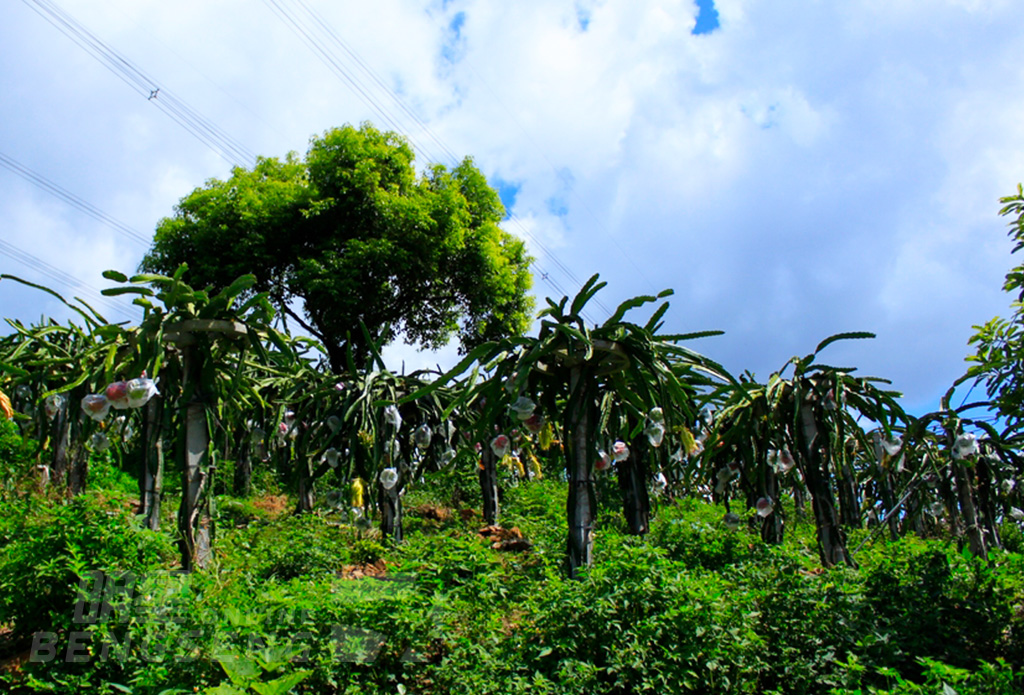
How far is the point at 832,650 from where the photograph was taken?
4207 mm

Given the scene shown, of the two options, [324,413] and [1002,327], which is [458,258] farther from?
[1002,327]

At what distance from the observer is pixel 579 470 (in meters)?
5.59

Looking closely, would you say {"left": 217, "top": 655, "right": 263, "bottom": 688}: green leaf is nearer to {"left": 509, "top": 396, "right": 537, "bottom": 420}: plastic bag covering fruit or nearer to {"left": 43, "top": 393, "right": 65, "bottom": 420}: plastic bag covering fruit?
{"left": 509, "top": 396, "right": 537, "bottom": 420}: plastic bag covering fruit

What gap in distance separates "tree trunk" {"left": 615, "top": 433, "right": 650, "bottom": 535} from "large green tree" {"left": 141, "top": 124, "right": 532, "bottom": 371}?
9473 mm

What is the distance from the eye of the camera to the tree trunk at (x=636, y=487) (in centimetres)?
781

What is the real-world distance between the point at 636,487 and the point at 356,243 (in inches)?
412

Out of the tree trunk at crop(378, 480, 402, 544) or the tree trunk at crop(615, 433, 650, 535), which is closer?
the tree trunk at crop(615, 433, 650, 535)

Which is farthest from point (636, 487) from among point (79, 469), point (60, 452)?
point (60, 452)

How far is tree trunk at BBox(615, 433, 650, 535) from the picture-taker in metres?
7.81

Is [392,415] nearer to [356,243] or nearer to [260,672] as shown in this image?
[260,672]

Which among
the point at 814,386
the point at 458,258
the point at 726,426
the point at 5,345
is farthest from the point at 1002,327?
the point at 458,258

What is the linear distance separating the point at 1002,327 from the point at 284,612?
6205 millimetres

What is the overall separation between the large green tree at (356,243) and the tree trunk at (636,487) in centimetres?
947

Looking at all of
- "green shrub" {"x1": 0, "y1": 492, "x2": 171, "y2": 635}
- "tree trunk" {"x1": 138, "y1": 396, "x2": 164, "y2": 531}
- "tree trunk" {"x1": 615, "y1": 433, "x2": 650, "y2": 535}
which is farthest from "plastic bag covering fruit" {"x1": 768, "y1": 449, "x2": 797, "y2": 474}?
"tree trunk" {"x1": 138, "y1": 396, "x2": 164, "y2": 531}
